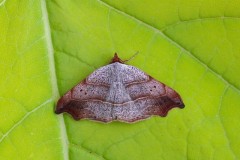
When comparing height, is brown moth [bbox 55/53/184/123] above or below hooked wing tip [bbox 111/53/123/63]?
below

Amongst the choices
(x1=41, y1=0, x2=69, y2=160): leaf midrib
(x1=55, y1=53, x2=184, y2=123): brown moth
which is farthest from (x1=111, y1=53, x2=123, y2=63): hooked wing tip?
(x1=41, y1=0, x2=69, y2=160): leaf midrib

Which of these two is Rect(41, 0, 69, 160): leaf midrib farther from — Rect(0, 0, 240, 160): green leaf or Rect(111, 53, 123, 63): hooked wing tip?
Rect(111, 53, 123, 63): hooked wing tip

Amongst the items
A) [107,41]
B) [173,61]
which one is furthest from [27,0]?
[173,61]

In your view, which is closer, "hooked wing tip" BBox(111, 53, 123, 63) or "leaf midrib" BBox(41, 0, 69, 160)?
"leaf midrib" BBox(41, 0, 69, 160)

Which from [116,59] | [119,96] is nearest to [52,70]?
[116,59]

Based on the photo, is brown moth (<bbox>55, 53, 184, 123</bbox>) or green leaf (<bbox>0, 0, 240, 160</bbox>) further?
brown moth (<bbox>55, 53, 184, 123</bbox>)

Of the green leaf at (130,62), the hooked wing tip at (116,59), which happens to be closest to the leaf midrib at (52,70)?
the green leaf at (130,62)

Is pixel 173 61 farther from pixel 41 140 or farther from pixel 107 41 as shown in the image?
pixel 41 140

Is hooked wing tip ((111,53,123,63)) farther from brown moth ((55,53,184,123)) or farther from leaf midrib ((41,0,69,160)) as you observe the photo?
leaf midrib ((41,0,69,160))
